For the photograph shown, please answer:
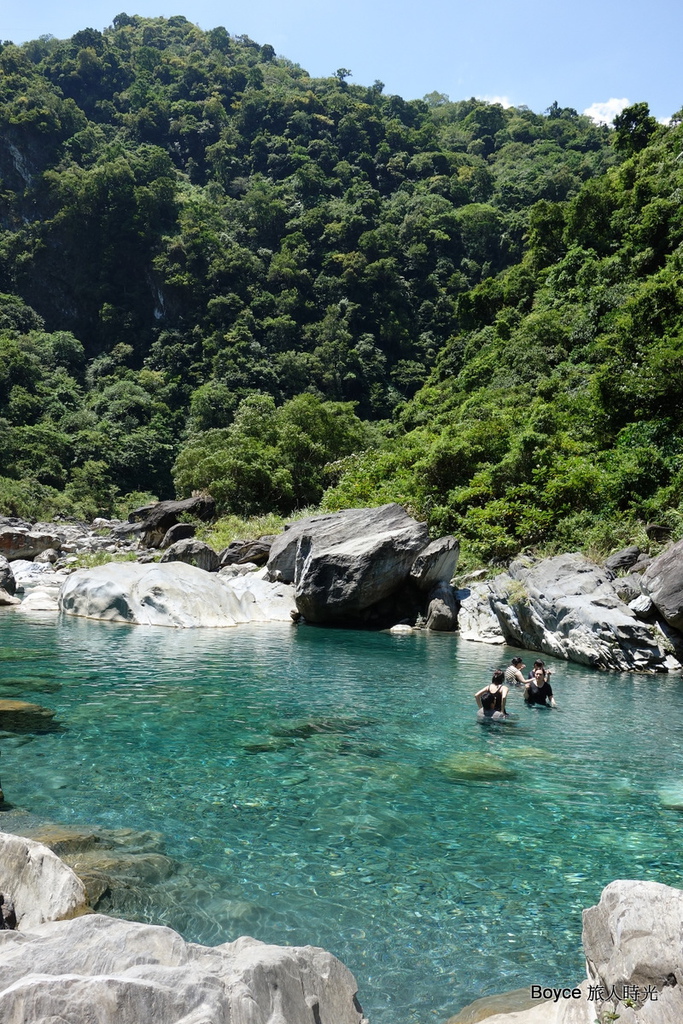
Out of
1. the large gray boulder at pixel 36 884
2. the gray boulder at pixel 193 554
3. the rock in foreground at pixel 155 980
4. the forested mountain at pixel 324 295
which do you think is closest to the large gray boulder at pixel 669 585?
the forested mountain at pixel 324 295

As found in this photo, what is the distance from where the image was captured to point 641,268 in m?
38.8

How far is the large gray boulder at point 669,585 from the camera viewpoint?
15.1 meters

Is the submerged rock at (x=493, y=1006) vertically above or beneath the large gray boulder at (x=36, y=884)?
beneath

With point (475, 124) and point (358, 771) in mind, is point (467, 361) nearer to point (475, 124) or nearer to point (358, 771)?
point (358, 771)

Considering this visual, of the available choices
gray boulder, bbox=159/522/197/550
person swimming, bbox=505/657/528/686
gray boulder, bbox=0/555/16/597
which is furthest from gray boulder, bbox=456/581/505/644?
gray boulder, bbox=159/522/197/550

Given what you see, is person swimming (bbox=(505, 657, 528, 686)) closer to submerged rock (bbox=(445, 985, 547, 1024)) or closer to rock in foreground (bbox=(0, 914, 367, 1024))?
submerged rock (bbox=(445, 985, 547, 1024))

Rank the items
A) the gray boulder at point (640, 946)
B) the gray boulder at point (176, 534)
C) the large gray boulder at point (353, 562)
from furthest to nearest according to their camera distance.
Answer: the gray boulder at point (176, 534), the large gray boulder at point (353, 562), the gray boulder at point (640, 946)

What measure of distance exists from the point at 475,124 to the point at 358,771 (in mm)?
131110

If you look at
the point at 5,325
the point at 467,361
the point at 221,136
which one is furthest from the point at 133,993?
the point at 221,136

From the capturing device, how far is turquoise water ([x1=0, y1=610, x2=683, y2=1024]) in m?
5.04

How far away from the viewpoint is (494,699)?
1112cm

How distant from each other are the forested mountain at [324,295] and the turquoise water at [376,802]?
13.8 m

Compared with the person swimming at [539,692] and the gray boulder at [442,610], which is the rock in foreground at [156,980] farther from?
the gray boulder at [442,610]

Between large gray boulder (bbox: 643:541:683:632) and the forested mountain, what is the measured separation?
21.0ft
